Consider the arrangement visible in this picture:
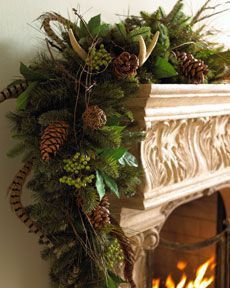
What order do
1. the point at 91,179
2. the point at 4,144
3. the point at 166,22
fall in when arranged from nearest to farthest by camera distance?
the point at 91,179 < the point at 4,144 < the point at 166,22

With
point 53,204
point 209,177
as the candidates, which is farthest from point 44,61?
point 209,177

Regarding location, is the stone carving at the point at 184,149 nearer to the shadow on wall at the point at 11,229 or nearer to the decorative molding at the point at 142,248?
the decorative molding at the point at 142,248

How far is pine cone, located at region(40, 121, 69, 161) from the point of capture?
84 cm

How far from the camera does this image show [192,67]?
1049mm

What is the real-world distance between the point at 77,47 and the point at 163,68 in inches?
8.6

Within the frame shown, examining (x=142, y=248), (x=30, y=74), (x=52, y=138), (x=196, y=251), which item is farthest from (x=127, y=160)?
(x=196, y=251)

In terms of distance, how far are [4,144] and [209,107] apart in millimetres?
602

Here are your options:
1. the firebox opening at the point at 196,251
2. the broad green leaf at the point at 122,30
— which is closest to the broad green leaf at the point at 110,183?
the broad green leaf at the point at 122,30

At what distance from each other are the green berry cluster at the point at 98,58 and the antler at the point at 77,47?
2 cm

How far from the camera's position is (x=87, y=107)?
2.85 ft

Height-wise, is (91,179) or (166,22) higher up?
(166,22)

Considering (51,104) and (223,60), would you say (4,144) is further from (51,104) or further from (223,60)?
(223,60)

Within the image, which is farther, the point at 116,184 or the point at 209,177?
the point at 209,177

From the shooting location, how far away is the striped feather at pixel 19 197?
944 mm
